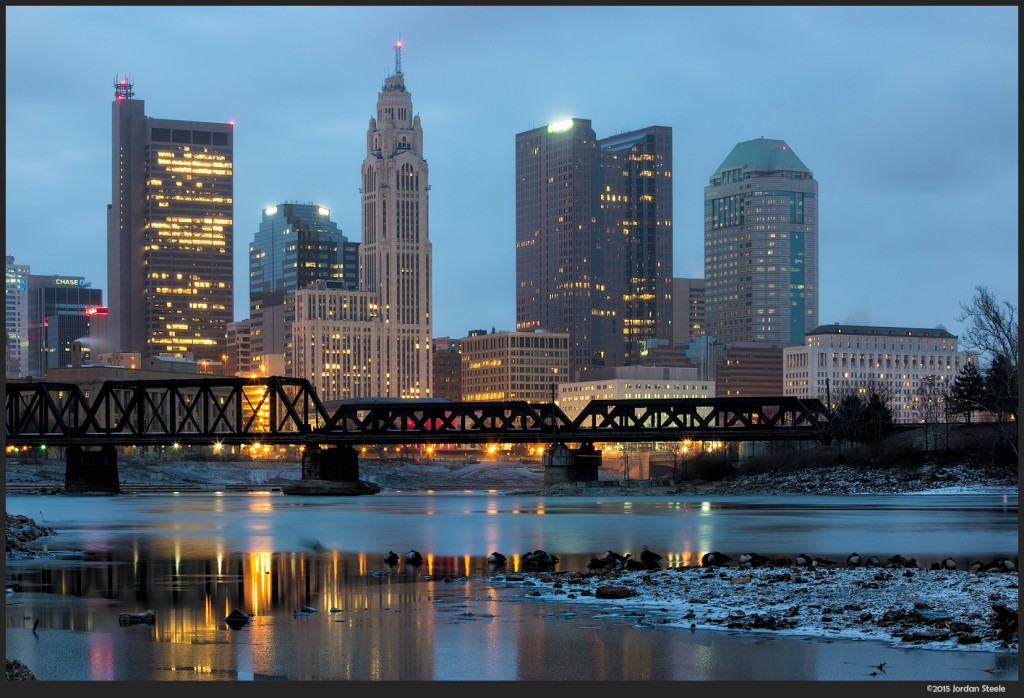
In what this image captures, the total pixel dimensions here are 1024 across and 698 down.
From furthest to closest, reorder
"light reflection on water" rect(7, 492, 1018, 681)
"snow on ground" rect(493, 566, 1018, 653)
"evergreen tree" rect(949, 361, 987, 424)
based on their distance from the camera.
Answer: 1. "evergreen tree" rect(949, 361, 987, 424)
2. "snow on ground" rect(493, 566, 1018, 653)
3. "light reflection on water" rect(7, 492, 1018, 681)

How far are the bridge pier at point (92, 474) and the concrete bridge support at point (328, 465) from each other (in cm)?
2155

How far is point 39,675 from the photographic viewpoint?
25.1 meters

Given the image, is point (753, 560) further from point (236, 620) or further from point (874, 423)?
point (874, 423)

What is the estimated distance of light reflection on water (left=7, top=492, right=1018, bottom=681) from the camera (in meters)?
25.8

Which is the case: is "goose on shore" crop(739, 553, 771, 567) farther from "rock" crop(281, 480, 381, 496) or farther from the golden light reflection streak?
"rock" crop(281, 480, 381, 496)

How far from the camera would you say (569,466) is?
155 m

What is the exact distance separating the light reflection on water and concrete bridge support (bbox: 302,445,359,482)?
83085 mm

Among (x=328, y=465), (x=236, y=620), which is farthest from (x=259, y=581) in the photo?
(x=328, y=465)

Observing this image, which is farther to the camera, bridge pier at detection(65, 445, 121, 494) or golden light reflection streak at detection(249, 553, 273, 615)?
bridge pier at detection(65, 445, 121, 494)

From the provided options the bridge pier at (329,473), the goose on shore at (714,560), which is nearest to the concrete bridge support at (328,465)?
the bridge pier at (329,473)

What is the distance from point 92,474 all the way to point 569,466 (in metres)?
54.0

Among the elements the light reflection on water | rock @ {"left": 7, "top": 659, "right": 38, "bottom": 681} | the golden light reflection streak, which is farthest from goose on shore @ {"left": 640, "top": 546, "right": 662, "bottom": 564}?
rock @ {"left": 7, "top": 659, "right": 38, "bottom": 681}
